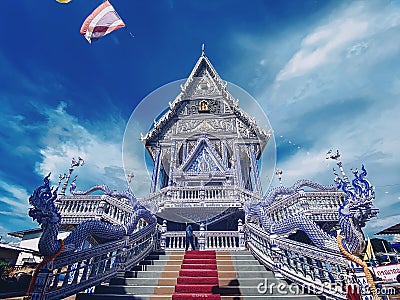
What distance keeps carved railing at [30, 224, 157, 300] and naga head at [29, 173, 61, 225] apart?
25.1 inches

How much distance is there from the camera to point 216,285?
432cm

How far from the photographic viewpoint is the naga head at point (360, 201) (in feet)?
11.0

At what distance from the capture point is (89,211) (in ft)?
29.7

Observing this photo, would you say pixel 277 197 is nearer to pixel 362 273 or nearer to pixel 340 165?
pixel 340 165

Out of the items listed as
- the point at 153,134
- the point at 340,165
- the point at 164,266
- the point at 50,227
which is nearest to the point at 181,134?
Result: the point at 153,134

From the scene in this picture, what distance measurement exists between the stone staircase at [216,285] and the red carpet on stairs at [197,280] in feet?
0.16

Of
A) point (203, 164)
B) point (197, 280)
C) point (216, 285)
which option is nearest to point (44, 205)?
point (197, 280)

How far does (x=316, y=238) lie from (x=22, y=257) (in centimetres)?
2071

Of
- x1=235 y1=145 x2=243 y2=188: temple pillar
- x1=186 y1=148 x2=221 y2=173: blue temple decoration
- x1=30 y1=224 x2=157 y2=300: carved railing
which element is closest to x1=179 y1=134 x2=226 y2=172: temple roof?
x1=186 y1=148 x2=221 y2=173: blue temple decoration

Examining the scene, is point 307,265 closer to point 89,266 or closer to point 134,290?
point 134,290

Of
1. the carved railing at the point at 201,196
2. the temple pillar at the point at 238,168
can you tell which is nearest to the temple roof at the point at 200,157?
the temple pillar at the point at 238,168

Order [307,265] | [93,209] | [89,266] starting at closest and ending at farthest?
[89,266], [307,265], [93,209]

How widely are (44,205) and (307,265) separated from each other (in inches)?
187

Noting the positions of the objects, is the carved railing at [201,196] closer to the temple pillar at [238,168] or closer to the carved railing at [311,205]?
the carved railing at [311,205]
